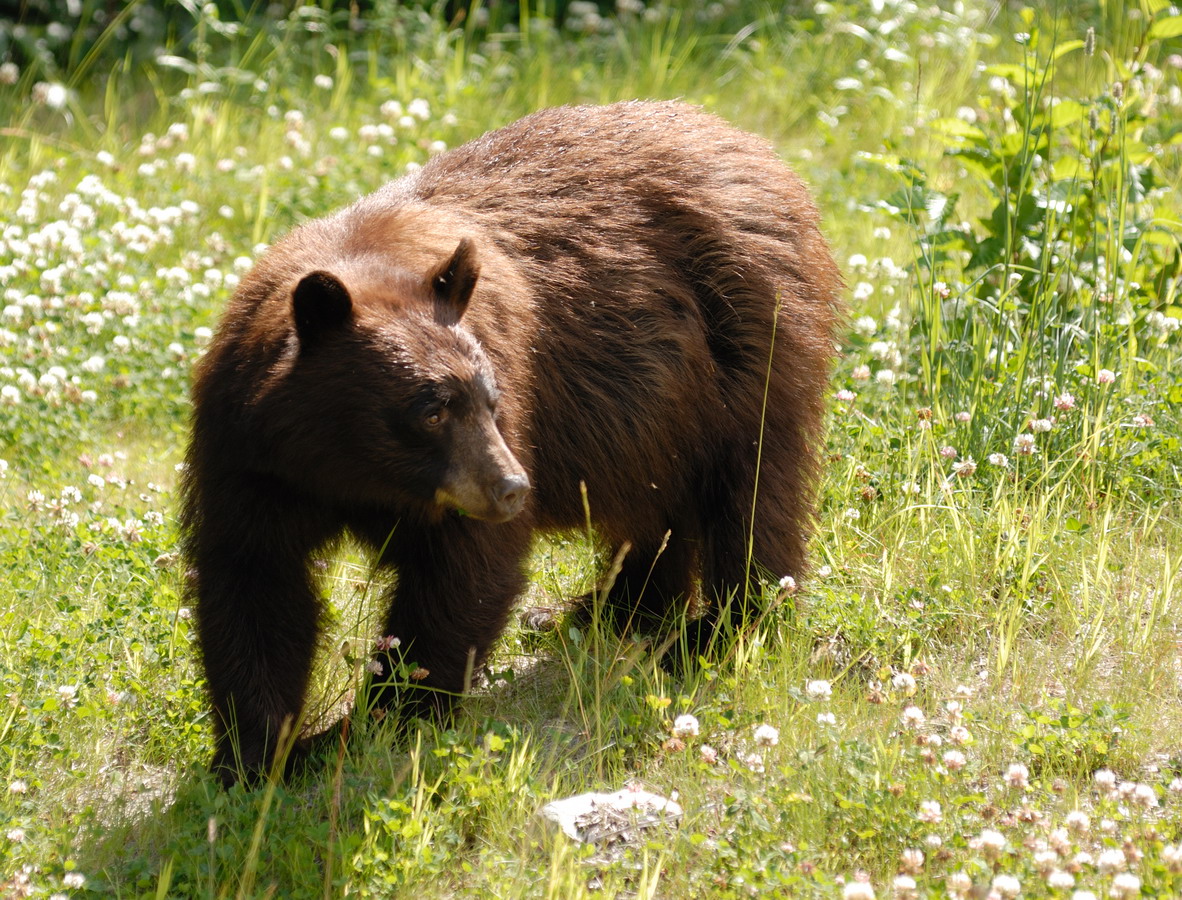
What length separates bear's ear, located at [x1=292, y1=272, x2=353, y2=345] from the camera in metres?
3.60

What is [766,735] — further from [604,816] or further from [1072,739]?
[1072,739]

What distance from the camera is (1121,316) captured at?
5.79 metres

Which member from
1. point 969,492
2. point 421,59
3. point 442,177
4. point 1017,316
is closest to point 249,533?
point 442,177

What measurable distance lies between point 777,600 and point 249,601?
173 cm

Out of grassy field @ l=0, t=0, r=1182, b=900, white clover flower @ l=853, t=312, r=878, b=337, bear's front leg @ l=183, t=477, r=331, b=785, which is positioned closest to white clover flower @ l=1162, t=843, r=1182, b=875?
grassy field @ l=0, t=0, r=1182, b=900

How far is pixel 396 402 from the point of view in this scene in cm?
376

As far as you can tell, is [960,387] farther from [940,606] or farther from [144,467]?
Result: [144,467]

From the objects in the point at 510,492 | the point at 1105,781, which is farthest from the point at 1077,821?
the point at 510,492

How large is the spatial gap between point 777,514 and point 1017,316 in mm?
1661

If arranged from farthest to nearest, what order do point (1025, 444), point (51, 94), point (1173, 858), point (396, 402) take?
point (51, 94) → point (1025, 444) → point (396, 402) → point (1173, 858)

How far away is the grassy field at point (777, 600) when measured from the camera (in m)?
3.54

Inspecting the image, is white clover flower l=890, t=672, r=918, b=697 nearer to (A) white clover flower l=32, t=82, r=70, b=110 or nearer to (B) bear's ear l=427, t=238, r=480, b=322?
(B) bear's ear l=427, t=238, r=480, b=322

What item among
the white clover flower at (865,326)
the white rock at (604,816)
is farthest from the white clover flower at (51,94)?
the white rock at (604,816)

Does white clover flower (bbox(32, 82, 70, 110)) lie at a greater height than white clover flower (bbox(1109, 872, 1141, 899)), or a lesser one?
greater
